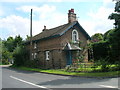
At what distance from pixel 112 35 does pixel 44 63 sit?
51.8 feet

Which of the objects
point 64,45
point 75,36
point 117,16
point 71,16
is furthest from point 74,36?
point 117,16

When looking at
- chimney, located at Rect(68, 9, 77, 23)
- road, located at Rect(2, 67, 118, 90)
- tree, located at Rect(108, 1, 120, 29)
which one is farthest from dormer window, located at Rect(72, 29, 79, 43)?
road, located at Rect(2, 67, 118, 90)

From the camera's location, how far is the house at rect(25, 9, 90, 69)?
84.4ft

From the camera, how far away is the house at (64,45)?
25734mm

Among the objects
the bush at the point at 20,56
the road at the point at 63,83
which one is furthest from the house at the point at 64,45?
the road at the point at 63,83

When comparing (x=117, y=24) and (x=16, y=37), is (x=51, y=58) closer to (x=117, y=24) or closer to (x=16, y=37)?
(x=117, y=24)

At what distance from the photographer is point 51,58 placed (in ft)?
89.9

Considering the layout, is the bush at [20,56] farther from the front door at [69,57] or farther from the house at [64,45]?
the front door at [69,57]

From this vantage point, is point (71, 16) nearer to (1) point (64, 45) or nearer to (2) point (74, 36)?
(2) point (74, 36)

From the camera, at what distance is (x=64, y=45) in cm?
2627

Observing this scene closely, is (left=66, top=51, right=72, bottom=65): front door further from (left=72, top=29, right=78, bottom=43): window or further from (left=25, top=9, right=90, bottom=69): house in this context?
(left=72, top=29, right=78, bottom=43): window

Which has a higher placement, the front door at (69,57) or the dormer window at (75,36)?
the dormer window at (75,36)

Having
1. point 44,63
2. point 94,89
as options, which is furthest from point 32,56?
point 94,89

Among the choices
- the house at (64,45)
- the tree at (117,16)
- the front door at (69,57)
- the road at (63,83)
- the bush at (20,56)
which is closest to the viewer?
the road at (63,83)
